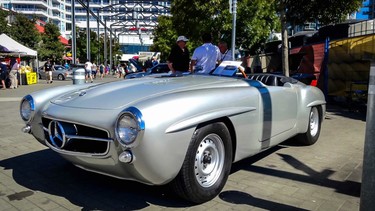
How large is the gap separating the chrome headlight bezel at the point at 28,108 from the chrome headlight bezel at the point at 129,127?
1.45 meters

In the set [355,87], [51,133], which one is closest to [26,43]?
[355,87]

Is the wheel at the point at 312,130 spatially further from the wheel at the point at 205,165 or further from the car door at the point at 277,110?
the wheel at the point at 205,165

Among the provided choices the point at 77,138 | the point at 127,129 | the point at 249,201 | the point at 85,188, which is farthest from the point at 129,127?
the point at 249,201

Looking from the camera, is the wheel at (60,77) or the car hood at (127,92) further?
the wheel at (60,77)

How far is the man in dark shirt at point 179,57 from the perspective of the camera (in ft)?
20.2

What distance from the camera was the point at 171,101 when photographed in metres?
2.82

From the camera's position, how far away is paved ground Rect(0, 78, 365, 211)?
3135 millimetres

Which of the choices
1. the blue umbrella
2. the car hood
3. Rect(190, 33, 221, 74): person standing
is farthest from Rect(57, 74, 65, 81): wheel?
the car hood

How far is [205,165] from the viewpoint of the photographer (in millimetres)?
3205

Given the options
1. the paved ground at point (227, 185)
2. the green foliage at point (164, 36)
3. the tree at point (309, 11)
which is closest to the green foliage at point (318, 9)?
the tree at point (309, 11)

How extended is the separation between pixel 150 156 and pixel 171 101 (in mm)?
490

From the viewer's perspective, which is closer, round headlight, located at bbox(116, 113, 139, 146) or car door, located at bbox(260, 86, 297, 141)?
round headlight, located at bbox(116, 113, 139, 146)

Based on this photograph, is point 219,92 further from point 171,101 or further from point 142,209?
point 142,209

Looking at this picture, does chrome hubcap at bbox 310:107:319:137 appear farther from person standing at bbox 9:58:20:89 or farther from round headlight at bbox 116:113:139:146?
person standing at bbox 9:58:20:89
